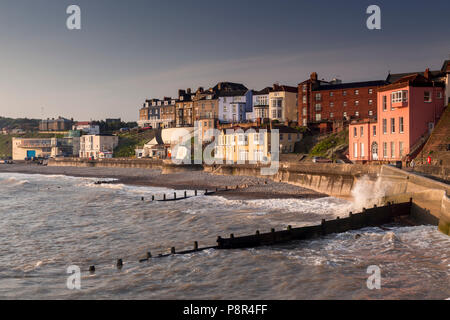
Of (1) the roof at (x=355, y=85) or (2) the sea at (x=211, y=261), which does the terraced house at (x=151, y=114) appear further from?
(2) the sea at (x=211, y=261)

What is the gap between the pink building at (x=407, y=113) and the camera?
45562 millimetres

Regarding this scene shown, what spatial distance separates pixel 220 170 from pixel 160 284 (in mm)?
54426

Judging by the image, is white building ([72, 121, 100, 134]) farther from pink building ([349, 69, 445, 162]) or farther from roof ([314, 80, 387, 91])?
pink building ([349, 69, 445, 162])

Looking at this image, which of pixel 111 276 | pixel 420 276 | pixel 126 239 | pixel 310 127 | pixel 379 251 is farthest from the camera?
pixel 310 127

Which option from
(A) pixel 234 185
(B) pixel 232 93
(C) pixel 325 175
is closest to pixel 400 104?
(C) pixel 325 175

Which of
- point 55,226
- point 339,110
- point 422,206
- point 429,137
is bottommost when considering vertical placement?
point 55,226

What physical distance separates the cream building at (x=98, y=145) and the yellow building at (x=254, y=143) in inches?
2970

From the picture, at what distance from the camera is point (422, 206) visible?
27.5m

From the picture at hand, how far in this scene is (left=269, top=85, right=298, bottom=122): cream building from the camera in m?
98.9

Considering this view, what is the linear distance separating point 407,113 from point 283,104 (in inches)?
2144

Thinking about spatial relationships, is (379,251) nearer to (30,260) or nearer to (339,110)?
(30,260)
